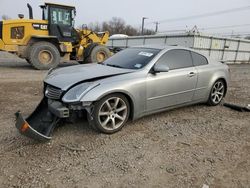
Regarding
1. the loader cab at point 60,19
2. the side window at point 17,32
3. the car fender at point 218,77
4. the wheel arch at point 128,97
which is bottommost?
the wheel arch at point 128,97

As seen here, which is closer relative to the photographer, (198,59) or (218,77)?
(198,59)

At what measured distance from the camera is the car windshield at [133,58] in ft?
14.6

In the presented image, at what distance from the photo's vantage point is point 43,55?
1127cm

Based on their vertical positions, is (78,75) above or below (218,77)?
above

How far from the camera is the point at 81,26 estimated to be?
41.5 ft

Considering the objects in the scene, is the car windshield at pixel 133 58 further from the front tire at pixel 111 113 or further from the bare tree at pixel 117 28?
the bare tree at pixel 117 28

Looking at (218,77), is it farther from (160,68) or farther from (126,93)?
(126,93)

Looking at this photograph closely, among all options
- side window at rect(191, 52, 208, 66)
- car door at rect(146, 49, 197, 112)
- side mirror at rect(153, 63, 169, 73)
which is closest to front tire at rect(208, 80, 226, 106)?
side window at rect(191, 52, 208, 66)

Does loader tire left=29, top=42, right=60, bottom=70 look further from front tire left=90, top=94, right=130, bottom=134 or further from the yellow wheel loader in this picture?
front tire left=90, top=94, right=130, bottom=134

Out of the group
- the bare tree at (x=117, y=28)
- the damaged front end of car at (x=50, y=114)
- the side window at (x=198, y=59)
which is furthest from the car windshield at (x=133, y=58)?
the bare tree at (x=117, y=28)

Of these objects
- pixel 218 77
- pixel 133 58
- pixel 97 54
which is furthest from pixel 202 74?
pixel 97 54

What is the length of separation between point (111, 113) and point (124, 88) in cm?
47

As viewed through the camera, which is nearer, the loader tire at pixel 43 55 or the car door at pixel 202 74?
the car door at pixel 202 74

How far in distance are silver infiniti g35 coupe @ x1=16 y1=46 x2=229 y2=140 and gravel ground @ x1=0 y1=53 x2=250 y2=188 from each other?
0.28 m
